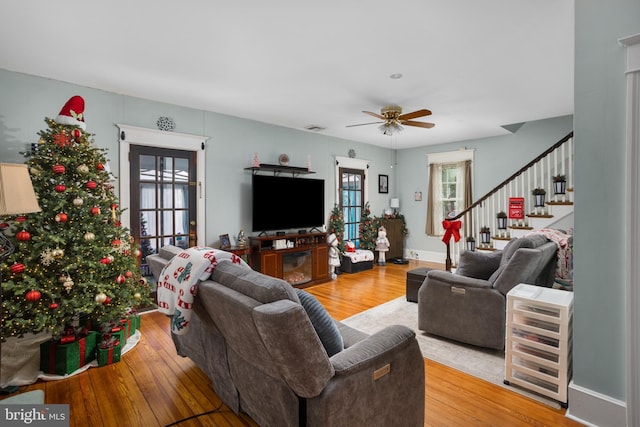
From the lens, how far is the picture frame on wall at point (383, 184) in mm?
7738

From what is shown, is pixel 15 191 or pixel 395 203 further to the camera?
pixel 395 203

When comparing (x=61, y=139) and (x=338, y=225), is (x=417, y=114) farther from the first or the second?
(x=61, y=139)

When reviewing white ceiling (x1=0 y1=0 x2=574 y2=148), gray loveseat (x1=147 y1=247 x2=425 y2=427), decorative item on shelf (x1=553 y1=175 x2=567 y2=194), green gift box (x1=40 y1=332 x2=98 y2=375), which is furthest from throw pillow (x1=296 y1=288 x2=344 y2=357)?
decorative item on shelf (x1=553 y1=175 x2=567 y2=194)

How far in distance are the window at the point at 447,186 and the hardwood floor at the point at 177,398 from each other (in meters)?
5.02

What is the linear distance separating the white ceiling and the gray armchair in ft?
5.80

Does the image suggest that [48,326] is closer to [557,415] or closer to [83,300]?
[83,300]

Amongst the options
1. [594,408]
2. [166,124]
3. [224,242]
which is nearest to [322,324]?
[594,408]

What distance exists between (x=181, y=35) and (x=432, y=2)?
6.28ft

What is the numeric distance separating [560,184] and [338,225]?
12.0 feet

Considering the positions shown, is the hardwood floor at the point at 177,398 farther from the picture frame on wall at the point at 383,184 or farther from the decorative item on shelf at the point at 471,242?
the picture frame on wall at the point at 383,184

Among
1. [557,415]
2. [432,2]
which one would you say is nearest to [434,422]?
[557,415]

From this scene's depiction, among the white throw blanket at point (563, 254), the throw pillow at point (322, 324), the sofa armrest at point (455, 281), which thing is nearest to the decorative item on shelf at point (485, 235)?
the white throw blanket at point (563, 254)

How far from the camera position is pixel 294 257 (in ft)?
17.7

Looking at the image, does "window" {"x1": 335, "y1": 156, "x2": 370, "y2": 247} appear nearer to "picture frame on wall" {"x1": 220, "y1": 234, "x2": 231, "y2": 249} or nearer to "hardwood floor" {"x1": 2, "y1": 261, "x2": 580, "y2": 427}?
"picture frame on wall" {"x1": 220, "y1": 234, "x2": 231, "y2": 249}
